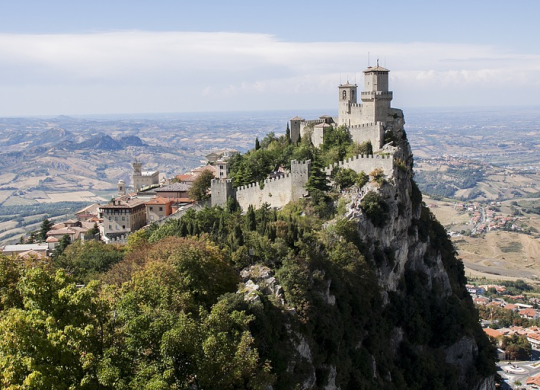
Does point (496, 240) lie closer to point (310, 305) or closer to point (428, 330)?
point (428, 330)

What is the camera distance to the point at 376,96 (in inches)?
2430

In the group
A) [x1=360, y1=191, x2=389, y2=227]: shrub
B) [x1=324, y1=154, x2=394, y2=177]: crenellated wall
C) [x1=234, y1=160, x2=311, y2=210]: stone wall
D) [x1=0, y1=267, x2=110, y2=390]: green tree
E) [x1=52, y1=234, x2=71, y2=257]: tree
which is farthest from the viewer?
[x1=52, y1=234, x2=71, y2=257]: tree

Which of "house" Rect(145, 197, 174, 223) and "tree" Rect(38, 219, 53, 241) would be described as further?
"tree" Rect(38, 219, 53, 241)

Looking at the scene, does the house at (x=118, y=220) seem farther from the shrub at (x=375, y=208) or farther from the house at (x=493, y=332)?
the house at (x=493, y=332)

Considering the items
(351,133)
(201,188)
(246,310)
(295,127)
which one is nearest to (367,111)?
(351,133)

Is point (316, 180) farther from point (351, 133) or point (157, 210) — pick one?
point (157, 210)

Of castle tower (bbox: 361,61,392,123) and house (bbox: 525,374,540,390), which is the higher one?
castle tower (bbox: 361,61,392,123)

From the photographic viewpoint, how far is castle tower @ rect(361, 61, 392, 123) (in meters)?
61.9

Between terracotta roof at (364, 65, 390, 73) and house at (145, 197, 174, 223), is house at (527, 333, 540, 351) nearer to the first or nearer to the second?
terracotta roof at (364, 65, 390, 73)

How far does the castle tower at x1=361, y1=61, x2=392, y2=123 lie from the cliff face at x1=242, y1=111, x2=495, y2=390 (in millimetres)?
1790

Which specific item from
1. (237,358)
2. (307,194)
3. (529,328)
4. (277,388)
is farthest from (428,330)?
(529,328)

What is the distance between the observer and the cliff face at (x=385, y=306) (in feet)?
114

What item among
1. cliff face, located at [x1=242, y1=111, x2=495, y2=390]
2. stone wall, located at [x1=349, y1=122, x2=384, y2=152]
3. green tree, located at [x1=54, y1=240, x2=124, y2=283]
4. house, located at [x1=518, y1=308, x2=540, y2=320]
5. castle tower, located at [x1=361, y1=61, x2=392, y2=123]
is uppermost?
castle tower, located at [x1=361, y1=61, x2=392, y2=123]

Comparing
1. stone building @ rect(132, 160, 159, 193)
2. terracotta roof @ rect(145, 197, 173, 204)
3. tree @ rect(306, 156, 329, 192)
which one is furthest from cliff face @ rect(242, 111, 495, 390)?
stone building @ rect(132, 160, 159, 193)
